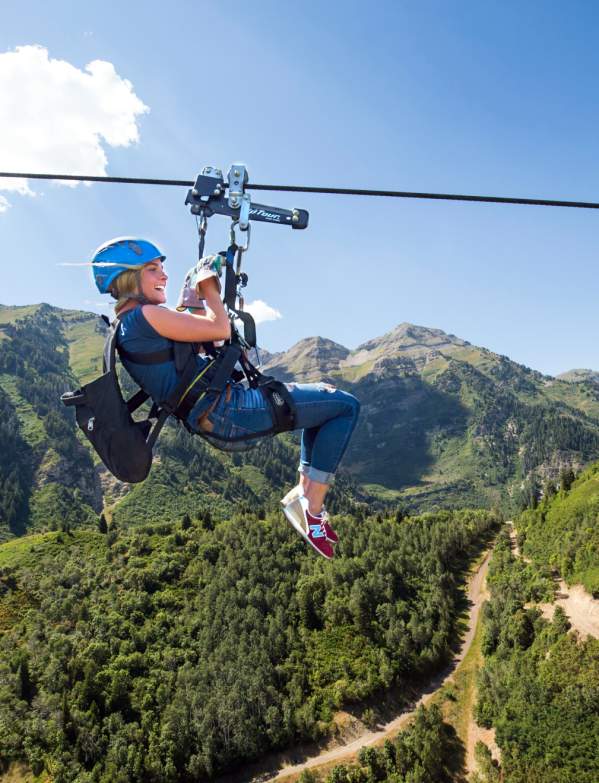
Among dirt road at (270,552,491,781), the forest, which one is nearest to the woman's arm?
the forest

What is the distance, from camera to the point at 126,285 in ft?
19.0

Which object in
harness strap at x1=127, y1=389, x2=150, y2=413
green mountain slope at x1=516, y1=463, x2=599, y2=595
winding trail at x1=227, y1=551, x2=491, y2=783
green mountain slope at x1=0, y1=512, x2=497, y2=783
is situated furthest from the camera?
green mountain slope at x1=516, y1=463, x2=599, y2=595

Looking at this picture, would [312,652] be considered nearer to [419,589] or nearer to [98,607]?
[419,589]

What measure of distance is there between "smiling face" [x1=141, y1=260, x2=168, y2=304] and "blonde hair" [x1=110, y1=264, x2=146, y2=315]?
71 millimetres

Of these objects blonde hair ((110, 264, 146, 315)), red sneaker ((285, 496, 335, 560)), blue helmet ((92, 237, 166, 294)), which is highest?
blue helmet ((92, 237, 166, 294))

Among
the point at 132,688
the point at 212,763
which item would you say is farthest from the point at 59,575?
the point at 212,763

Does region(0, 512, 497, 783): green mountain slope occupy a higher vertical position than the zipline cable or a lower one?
lower

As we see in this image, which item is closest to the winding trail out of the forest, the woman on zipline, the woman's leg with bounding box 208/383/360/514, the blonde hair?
the forest

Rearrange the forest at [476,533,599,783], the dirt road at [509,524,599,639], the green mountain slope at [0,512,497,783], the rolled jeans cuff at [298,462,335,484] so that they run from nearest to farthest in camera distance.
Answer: the rolled jeans cuff at [298,462,335,484], the forest at [476,533,599,783], the green mountain slope at [0,512,497,783], the dirt road at [509,524,599,639]

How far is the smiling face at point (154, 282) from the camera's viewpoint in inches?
228

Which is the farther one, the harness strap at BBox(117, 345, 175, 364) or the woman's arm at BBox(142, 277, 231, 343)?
the harness strap at BBox(117, 345, 175, 364)

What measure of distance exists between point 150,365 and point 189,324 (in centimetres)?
75

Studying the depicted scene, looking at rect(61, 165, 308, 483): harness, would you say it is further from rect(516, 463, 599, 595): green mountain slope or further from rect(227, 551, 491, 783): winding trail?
rect(516, 463, 599, 595): green mountain slope

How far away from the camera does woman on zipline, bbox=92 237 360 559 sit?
17.9ft
